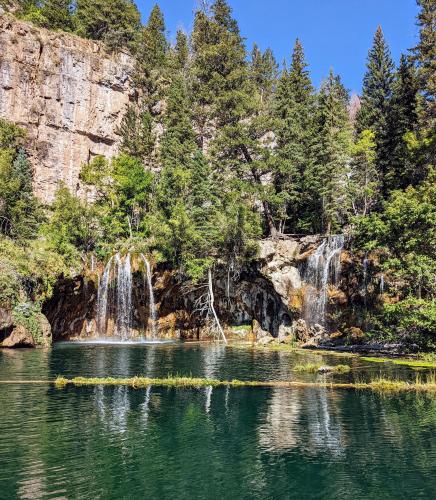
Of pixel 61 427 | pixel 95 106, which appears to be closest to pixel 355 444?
pixel 61 427

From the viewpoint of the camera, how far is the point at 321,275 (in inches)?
A: 1788

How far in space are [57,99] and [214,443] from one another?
218ft

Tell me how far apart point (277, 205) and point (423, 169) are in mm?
15531

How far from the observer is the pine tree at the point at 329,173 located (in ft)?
170

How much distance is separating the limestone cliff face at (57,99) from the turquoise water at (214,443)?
52347 mm

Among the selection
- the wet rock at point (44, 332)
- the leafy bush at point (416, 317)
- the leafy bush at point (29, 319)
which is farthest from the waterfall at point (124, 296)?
the leafy bush at point (416, 317)

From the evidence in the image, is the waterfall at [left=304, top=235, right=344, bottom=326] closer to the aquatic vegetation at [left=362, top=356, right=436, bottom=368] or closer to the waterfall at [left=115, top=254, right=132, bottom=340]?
the aquatic vegetation at [left=362, top=356, right=436, bottom=368]

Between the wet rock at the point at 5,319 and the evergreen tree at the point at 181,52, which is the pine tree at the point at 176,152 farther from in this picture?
the wet rock at the point at 5,319

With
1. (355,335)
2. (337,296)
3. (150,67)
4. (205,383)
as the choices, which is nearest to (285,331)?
(337,296)

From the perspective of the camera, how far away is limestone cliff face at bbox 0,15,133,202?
66.9 m

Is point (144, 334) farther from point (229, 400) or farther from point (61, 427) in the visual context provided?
point (61, 427)

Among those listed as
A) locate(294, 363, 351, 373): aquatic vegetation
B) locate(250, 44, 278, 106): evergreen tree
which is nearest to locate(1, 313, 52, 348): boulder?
locate(294, 363, 351, 373): aquatic vegetation

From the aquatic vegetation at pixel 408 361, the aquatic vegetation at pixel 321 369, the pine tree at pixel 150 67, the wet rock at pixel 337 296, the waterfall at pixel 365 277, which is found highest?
the pine tree at pixel 150 67

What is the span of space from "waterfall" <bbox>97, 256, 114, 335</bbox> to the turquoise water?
1102 inches
